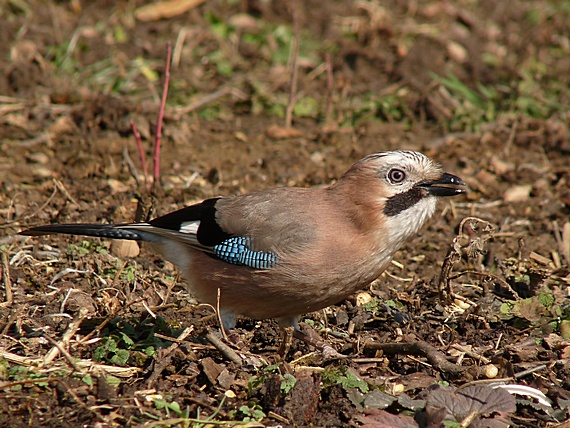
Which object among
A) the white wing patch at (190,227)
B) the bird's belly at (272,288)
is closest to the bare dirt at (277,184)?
the bird's belly at (272,288)

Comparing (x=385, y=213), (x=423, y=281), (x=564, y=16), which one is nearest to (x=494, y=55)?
(x=564, y=16)

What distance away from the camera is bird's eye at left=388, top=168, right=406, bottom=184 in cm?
→ 586

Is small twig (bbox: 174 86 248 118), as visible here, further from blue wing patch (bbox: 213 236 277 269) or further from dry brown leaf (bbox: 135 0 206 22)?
blue wing patch (bbox: 213 236 277 269)

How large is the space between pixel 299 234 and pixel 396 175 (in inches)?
31.7

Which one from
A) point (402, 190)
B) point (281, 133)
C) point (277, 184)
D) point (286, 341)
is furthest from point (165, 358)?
point (281, 133)

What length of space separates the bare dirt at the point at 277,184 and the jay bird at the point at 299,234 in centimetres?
34

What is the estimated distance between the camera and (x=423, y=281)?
684 centimetres

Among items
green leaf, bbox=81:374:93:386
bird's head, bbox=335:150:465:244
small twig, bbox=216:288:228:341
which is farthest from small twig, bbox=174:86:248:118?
green leaf, bbox=81:374:93:386

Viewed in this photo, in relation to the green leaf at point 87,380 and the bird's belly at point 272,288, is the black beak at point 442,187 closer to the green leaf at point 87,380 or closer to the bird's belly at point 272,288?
the bird's belly at point 272,288

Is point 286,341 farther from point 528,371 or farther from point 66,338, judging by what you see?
point 528,371

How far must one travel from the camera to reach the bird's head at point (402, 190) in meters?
5.78

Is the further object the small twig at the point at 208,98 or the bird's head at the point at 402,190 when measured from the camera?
the small twig at the point at 208,98

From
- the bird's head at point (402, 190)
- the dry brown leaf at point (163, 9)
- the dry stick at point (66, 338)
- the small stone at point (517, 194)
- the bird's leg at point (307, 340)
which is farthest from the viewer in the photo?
the dry brown leaf at point (163, 9)

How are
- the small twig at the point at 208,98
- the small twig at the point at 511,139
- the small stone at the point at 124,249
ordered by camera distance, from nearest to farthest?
the small stone at the point at 124,249, the small twig at the point at 511,139, the small twig at the point at 208,98
